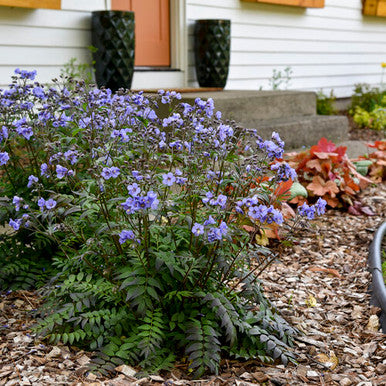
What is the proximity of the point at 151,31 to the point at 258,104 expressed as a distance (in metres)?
1.56

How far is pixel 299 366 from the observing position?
2.31 m

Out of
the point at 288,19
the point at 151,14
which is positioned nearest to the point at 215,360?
the point at 151,14

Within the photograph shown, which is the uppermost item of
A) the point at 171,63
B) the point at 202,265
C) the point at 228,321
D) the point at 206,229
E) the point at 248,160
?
the point at 171,63

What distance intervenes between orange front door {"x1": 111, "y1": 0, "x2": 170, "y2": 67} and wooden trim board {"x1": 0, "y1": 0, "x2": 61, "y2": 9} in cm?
100

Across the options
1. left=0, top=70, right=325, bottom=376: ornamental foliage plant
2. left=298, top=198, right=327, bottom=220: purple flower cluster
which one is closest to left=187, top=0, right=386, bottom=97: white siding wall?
left=0, top=70, right=325, bottom=376: ornamental foliage plant

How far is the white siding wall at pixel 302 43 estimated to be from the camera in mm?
7402

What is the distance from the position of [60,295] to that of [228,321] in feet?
2.43

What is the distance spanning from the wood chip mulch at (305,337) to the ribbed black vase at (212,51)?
338 cm

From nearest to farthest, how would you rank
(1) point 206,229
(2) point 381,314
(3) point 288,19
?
(1) point 206,229
(2) point 381,314
(3) point 288,19

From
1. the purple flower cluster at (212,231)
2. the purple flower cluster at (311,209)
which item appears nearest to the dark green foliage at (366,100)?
the purple flower cluster at (311,209)

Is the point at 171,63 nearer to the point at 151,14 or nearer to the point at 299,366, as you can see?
the point at 151,14

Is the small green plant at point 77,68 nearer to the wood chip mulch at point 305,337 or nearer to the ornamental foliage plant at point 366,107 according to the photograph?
the wood chip mulch at point 305,337

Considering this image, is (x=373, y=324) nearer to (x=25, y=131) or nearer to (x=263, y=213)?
(x=263, y=213)

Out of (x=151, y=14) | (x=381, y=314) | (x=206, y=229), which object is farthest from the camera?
(x=151, y=14)
